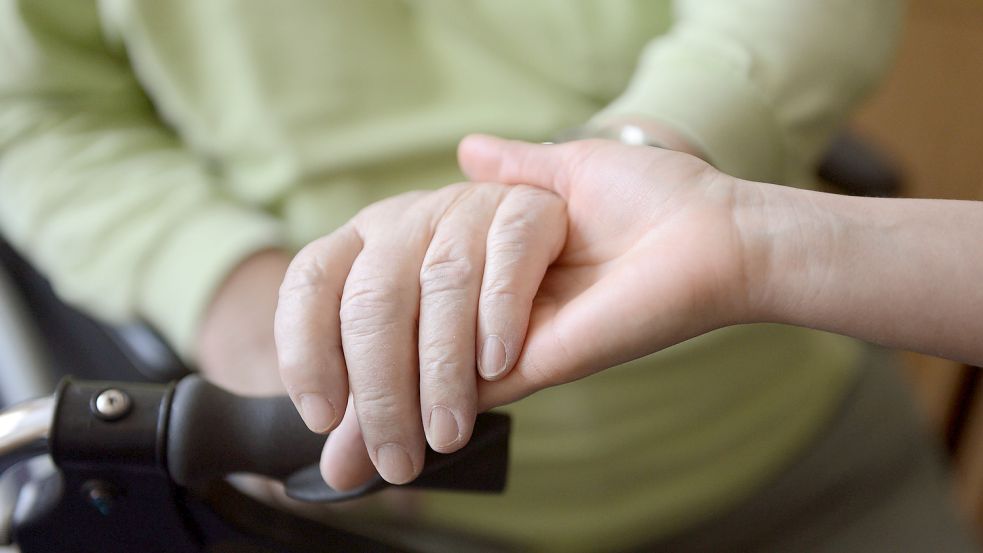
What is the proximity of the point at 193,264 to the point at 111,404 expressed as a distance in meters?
0.19

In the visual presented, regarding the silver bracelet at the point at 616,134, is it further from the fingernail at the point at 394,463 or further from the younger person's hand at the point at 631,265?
the fingernail at the point at 394,463

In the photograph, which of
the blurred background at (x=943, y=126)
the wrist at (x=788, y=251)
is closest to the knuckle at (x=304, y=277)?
the wrist at (x=788, y=251)

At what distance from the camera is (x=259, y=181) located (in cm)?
53

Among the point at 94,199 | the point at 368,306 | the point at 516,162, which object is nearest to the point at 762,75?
the point at 516,162

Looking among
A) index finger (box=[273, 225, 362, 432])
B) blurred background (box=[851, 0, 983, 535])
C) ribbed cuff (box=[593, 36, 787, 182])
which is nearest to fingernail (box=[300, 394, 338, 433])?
index finger (box=[273, 225, 362, 432])

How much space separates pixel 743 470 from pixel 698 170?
0.28 meters

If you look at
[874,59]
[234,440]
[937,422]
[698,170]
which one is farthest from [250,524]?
[937,422]

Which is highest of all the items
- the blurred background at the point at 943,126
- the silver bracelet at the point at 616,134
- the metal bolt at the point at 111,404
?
the silver bracelet at the point at 616,134

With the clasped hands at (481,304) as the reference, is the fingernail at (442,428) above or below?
below

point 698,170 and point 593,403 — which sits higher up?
point 698,170

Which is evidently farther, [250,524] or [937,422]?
[937,422]

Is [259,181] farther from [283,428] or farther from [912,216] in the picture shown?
[912,216]

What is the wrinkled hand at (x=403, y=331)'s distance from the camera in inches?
10.8

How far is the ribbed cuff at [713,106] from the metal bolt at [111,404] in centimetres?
27
